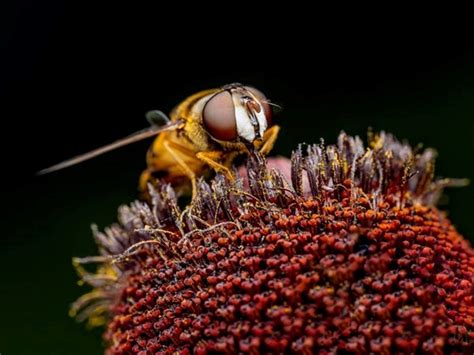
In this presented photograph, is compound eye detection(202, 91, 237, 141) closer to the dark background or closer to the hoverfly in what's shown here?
the hoverfly

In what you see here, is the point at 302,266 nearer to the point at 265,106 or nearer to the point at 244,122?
the point at 244,122

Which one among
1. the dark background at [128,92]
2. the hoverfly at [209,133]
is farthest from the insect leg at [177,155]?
the dark background at [128,92]

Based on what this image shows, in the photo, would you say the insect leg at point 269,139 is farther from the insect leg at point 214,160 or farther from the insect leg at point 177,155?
the insect leg at point 177,155

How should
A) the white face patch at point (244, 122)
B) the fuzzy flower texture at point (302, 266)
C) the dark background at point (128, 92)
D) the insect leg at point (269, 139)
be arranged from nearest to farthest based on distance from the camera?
the fuzzy flower texture at point (302, 266), the white face patch at point (244, 122), the insect leg at point (269, 139), the dark background at point (128, 92)

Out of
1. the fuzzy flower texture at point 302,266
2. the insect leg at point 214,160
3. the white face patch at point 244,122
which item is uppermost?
the white face patch at point 244,122

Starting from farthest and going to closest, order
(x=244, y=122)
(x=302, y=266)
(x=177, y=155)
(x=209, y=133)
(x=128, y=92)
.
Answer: (x=128, y=92) < (x=177, y=155) < (x=209, y=133) < (x=244, y=122) < (x=302, y=266)

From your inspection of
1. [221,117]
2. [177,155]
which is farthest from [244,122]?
[177,155]

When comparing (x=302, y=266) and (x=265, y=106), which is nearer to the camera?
(x=302, y=266)
